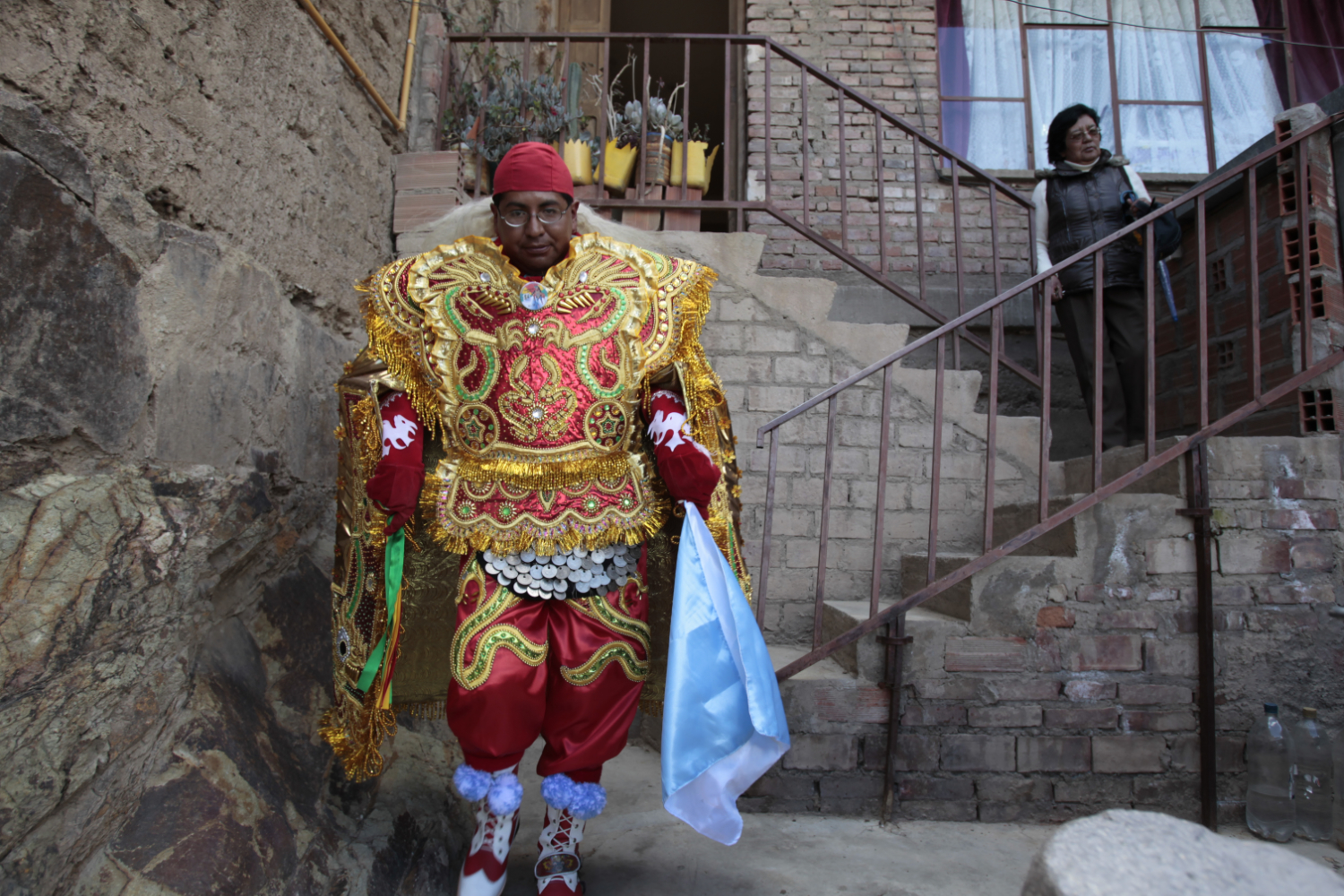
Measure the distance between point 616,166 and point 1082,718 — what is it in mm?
3257

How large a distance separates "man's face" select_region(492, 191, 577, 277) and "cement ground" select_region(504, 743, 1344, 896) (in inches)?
66.4

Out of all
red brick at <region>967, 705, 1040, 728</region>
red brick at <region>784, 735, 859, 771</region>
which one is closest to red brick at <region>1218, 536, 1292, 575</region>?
red brick at <region>967, 705, 1040, 728</region>

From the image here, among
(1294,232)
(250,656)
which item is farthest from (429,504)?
(1294,232)

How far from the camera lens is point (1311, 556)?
2.90m

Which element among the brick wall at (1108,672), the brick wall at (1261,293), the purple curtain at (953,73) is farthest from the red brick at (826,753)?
the purple curtain at (953,73)

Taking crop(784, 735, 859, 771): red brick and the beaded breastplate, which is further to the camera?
crop(784, 735, 859, 771): red brick

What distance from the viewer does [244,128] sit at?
234cm

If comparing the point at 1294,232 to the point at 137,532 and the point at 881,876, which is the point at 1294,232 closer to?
the point at 881,876

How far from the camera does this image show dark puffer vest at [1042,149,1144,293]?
12.4 ft

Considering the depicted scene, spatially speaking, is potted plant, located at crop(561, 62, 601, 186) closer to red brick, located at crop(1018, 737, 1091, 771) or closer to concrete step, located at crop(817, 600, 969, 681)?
concrete step, located at crop(817, 600, 969, 681)

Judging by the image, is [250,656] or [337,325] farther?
[337,325]

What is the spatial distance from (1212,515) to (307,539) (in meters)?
3.13

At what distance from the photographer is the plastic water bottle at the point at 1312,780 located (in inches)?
106

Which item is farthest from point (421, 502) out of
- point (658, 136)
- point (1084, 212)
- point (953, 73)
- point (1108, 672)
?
point (953, 73)
